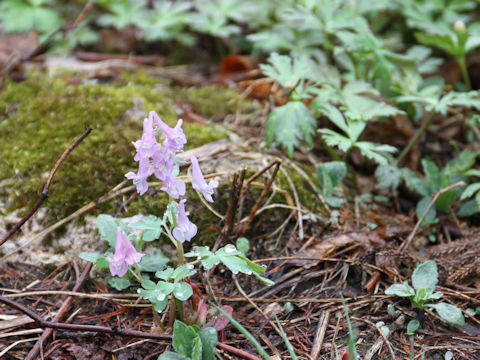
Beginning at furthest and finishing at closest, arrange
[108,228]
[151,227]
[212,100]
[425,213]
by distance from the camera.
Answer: [212,100]
[425,213]
[108,228]
[151,227]

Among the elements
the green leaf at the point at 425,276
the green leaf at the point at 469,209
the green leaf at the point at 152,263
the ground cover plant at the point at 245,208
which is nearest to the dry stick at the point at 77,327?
the ground cover plant at the point at 245,208

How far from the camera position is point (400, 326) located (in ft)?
6.42

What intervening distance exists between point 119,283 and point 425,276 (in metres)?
1.47

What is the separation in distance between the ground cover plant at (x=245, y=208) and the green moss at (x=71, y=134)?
12 millimetres

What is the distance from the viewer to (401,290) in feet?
6.53

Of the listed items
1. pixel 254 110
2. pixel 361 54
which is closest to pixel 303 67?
pixel 361 54

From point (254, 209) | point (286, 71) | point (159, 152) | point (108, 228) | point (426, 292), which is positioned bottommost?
point (426, 292)

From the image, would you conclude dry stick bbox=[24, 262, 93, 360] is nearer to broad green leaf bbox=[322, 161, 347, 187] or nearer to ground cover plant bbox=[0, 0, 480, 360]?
ground cover plant bbox=[0, 0, 480, 360]

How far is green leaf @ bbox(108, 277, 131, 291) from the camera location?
6.54 ft

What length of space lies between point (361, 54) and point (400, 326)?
1.82m

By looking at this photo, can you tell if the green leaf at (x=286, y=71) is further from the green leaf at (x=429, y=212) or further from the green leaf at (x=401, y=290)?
the green leaf at (x=401, y=290)

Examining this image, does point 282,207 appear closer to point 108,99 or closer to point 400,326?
point 400,326

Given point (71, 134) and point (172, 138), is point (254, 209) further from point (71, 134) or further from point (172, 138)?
point (71, 134)

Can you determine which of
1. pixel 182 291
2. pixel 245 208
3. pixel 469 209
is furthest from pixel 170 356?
pixel 469 209
